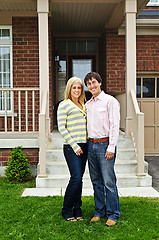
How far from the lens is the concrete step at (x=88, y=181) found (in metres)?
5.17

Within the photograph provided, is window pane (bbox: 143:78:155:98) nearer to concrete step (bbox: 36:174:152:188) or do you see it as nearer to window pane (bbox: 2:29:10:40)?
concrete step (bbox: 36:174:152:188)

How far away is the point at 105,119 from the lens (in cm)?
328

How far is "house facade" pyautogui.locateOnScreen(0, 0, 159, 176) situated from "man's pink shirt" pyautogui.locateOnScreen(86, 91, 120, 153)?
7.42 ft

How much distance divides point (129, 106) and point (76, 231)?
3.46 metres

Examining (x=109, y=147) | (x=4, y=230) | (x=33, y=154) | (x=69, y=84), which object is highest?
(x=69, y=84)

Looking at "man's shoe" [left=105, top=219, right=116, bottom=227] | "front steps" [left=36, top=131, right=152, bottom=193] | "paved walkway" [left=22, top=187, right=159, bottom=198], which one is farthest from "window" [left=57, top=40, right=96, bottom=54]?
"man's shoe" [left=105, top=219, right=116, bottom=227]

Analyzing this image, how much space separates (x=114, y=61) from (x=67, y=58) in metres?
1.68

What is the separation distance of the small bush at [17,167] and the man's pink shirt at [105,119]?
→ 8.79ft

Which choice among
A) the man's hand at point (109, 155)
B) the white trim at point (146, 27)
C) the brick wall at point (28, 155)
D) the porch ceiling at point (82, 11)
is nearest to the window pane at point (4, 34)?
the porch ceiling at point (82, 11)

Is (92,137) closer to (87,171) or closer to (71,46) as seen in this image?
(87,171)

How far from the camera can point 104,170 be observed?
3297mm

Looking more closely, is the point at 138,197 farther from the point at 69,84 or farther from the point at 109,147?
the point at 69,84

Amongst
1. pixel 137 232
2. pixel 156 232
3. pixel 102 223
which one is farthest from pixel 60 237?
pixel 156 232

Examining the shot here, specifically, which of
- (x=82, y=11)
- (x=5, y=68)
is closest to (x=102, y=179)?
(x=82, y=11)
